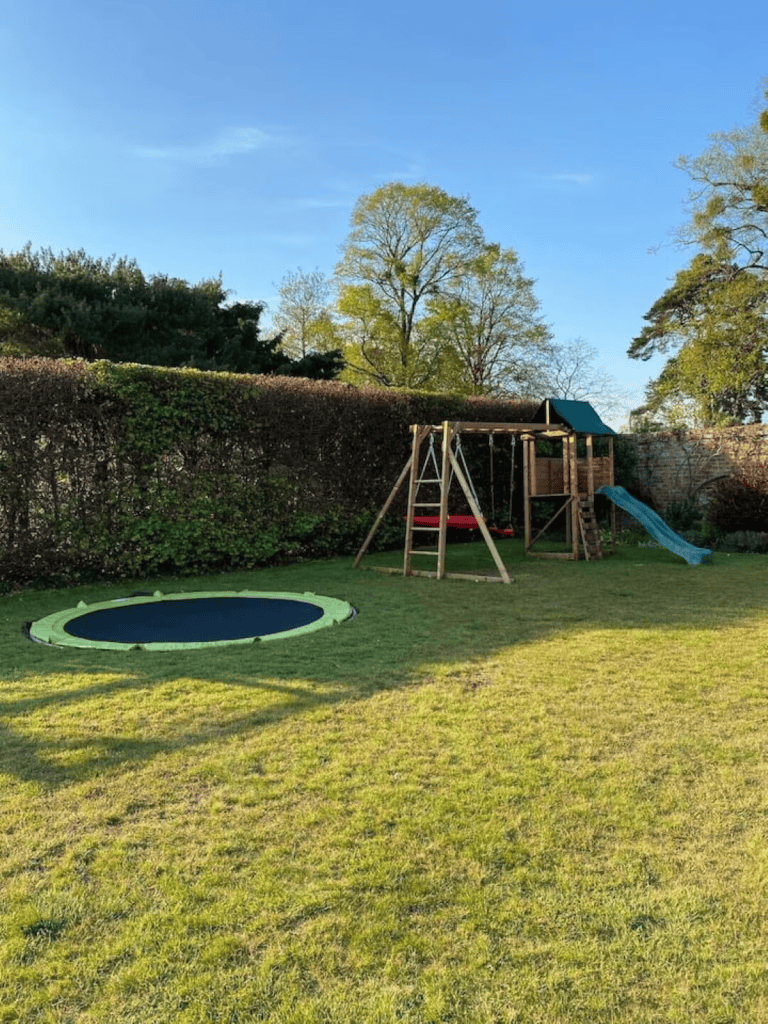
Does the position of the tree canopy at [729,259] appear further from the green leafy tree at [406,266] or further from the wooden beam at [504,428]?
the wooden beam at [504,428]

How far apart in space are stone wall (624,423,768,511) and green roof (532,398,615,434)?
13.7 ft

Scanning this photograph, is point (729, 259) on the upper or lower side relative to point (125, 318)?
upper

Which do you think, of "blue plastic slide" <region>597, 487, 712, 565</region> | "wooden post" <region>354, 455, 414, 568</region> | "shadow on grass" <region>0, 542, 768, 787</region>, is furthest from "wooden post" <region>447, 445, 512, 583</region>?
"blue plastic slide" <region>597, 487, 712, 565</region>

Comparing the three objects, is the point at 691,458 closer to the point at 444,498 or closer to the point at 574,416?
the point at 574,416

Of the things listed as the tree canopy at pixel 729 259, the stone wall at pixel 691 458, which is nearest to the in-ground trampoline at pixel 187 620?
the stone wall at pixel 691 458

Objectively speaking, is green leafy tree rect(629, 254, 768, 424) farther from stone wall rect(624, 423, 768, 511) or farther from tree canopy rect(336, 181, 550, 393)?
stone wall rect(624, 423, 768, 511)

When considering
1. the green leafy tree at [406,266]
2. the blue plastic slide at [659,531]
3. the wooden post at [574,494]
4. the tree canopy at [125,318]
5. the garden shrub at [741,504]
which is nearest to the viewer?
the blue plastic slide at [659,531]

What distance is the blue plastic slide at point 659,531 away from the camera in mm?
9336

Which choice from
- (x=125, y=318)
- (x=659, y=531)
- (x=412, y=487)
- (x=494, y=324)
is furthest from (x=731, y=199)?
(x=412, y=487)

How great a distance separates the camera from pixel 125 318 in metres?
19.2

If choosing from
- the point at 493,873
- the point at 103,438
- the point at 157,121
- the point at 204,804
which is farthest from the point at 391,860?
the point at 157,121

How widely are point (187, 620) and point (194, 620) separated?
0.21 ft

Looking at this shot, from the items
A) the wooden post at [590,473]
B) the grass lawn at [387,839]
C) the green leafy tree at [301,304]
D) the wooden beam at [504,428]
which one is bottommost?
the grass lawn at [387,839]

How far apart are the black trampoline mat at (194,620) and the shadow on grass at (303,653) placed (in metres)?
0.46
